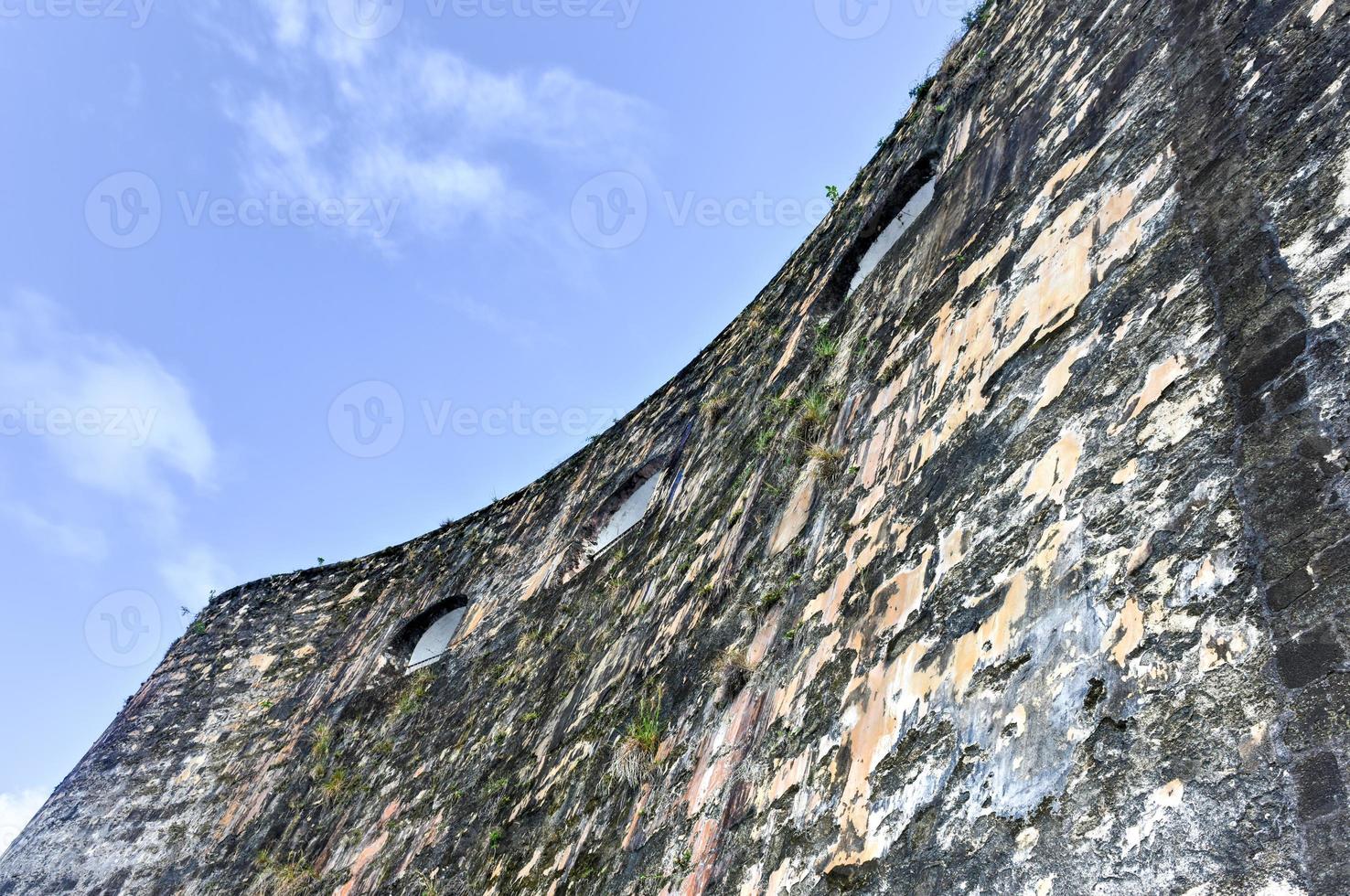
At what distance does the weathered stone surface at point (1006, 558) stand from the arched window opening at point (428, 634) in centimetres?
172

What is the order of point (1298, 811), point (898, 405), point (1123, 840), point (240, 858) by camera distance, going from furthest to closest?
1. point (240, 858)
2. point (898, 405)
3. point (1123, 840)
4. point (1298, 811)

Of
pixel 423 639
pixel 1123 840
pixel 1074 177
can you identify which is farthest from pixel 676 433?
pixel 1123 840

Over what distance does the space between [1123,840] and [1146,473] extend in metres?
0.71

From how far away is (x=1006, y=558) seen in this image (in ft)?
7.54

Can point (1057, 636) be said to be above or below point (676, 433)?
below

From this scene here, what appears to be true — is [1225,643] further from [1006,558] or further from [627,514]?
[627,514]

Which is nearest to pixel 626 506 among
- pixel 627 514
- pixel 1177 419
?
pixel 627 514

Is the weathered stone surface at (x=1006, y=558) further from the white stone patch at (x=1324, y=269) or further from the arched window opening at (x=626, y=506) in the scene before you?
the arched window opening at (x=626, y=506)

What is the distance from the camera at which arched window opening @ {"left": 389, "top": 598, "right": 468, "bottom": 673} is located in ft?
26.3

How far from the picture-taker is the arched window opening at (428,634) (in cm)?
803

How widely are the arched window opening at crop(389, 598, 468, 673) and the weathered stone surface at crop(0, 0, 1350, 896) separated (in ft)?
5.65

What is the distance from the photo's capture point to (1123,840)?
1.59m

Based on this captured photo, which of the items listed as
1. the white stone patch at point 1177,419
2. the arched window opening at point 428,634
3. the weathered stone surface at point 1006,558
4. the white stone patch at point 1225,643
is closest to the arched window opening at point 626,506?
the weathered stone surface at point 1006,558

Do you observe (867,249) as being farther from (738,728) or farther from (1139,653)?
(1139,653)
